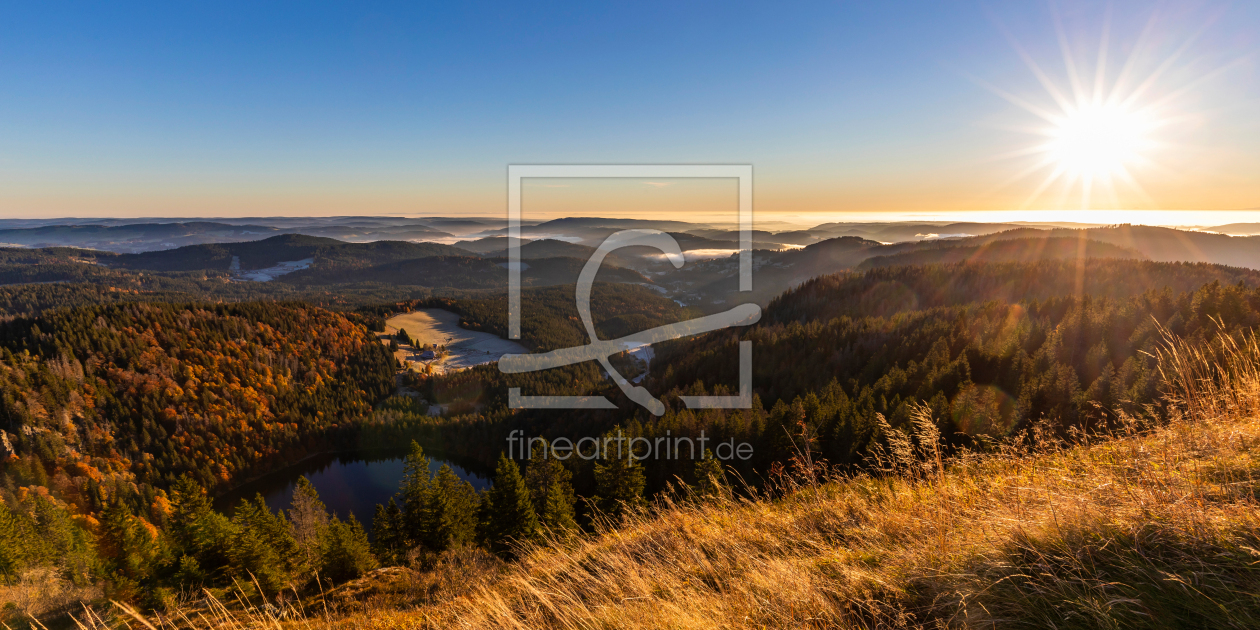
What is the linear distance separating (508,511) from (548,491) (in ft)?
9.98

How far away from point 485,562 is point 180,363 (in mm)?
169241

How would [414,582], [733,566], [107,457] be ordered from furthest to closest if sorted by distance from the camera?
[107,457], [414,582], [733,566]

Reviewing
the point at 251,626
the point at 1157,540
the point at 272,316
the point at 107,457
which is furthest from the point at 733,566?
the point at 272,316

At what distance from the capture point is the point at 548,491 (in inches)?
1334

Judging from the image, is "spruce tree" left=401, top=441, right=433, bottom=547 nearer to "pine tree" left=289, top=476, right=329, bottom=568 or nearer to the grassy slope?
"pine tree" left=289, top=476, right=329, bottom=568

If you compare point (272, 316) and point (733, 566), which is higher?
point (733, 566)

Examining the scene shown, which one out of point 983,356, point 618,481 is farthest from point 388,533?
point 983,356

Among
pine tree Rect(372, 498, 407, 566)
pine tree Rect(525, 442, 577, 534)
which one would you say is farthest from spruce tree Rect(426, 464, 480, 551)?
pine tree Rect(525, 442, 577, 534)

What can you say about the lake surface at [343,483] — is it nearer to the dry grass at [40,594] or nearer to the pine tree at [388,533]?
the dry grass at [40,594]

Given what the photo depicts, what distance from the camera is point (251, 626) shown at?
17.0 ft

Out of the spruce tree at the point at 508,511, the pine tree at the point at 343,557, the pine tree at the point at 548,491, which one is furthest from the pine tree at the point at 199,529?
the pine tree at the point at 548,491

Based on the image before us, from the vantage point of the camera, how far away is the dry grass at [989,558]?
379 centimetres

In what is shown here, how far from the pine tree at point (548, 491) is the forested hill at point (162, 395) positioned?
11047cm

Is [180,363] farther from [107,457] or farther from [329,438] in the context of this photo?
[329,438]
